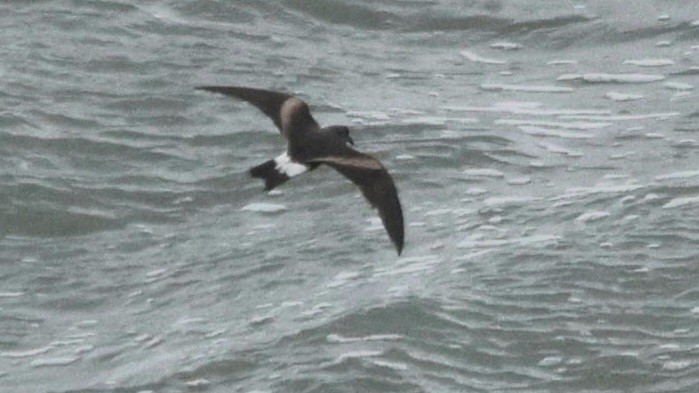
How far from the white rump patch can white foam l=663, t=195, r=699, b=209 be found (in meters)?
2.91

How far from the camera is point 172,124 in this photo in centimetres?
1042

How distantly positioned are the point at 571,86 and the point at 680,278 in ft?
8.77

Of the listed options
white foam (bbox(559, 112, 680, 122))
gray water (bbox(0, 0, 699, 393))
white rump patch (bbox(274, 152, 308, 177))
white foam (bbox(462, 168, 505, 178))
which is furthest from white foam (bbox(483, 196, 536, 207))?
white rump patch (bbox(274, 152, 308, 177))

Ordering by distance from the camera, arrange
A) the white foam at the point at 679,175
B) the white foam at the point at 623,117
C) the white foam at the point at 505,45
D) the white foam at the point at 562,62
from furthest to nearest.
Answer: the white foam at the point at 505,45, the white foam at the point at 562,62, the white foam at the point at 623,117, the white foam at the point at 679,175

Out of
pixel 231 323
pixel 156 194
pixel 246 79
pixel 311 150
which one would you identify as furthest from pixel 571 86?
pixel 311 150

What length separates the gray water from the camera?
25.8ft

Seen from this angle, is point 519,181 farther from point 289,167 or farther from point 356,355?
point 289,167

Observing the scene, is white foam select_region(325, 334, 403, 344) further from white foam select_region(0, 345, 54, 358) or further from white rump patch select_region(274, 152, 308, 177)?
white rump patch select_region(274, 152, 308, 177)

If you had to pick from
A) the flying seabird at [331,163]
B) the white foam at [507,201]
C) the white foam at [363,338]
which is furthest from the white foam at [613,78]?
the flying seabird at [331,163]

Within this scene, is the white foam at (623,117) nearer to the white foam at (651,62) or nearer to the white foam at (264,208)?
the white foam at (651,62)

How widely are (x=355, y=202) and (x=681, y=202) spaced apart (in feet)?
4.67

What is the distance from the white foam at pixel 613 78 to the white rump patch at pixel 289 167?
4.56 meters

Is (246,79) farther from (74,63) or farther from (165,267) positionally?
(165,267)

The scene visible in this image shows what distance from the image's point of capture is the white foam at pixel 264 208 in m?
9.38
